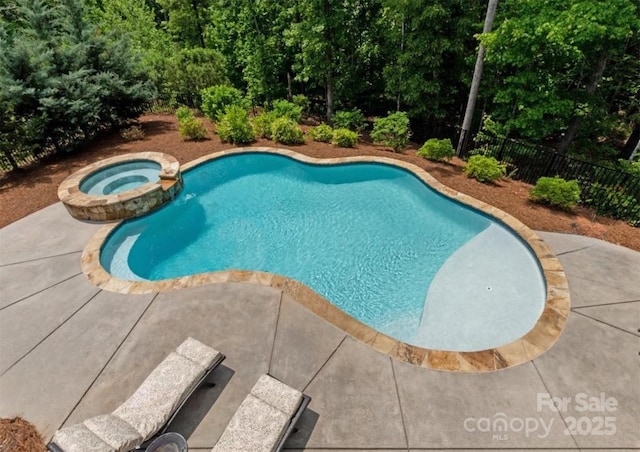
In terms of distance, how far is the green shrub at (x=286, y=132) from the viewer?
12.7 metres

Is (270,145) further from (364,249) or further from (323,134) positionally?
(364,249)

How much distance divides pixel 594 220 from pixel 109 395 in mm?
11338

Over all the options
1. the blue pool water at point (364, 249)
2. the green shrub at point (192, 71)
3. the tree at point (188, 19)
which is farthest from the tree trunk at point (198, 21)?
the blue pool water at point (364, 249)

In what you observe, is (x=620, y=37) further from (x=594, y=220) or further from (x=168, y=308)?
(x=168, y=308)

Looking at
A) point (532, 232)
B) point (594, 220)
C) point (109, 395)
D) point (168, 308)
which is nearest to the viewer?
point (109, 395)

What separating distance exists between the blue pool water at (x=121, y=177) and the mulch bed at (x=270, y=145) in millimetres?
Answer: 975

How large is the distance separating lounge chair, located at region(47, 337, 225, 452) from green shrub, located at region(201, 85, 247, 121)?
12.7 m

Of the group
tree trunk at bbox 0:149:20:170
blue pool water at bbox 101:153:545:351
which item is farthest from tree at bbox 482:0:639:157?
tree trunk at bbox 0:149:20:170

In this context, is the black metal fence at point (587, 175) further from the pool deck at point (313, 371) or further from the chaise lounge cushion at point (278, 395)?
the chaise lounge cushion at point (278, 395)

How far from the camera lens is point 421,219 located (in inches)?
349

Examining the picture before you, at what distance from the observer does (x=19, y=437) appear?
377cm

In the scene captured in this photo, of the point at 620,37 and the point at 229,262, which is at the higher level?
the point at 620,37

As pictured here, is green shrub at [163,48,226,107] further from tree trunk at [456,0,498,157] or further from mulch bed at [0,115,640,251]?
tree trunk at [456,0,498,157]

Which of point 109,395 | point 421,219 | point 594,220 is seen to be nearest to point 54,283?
point 109,395
